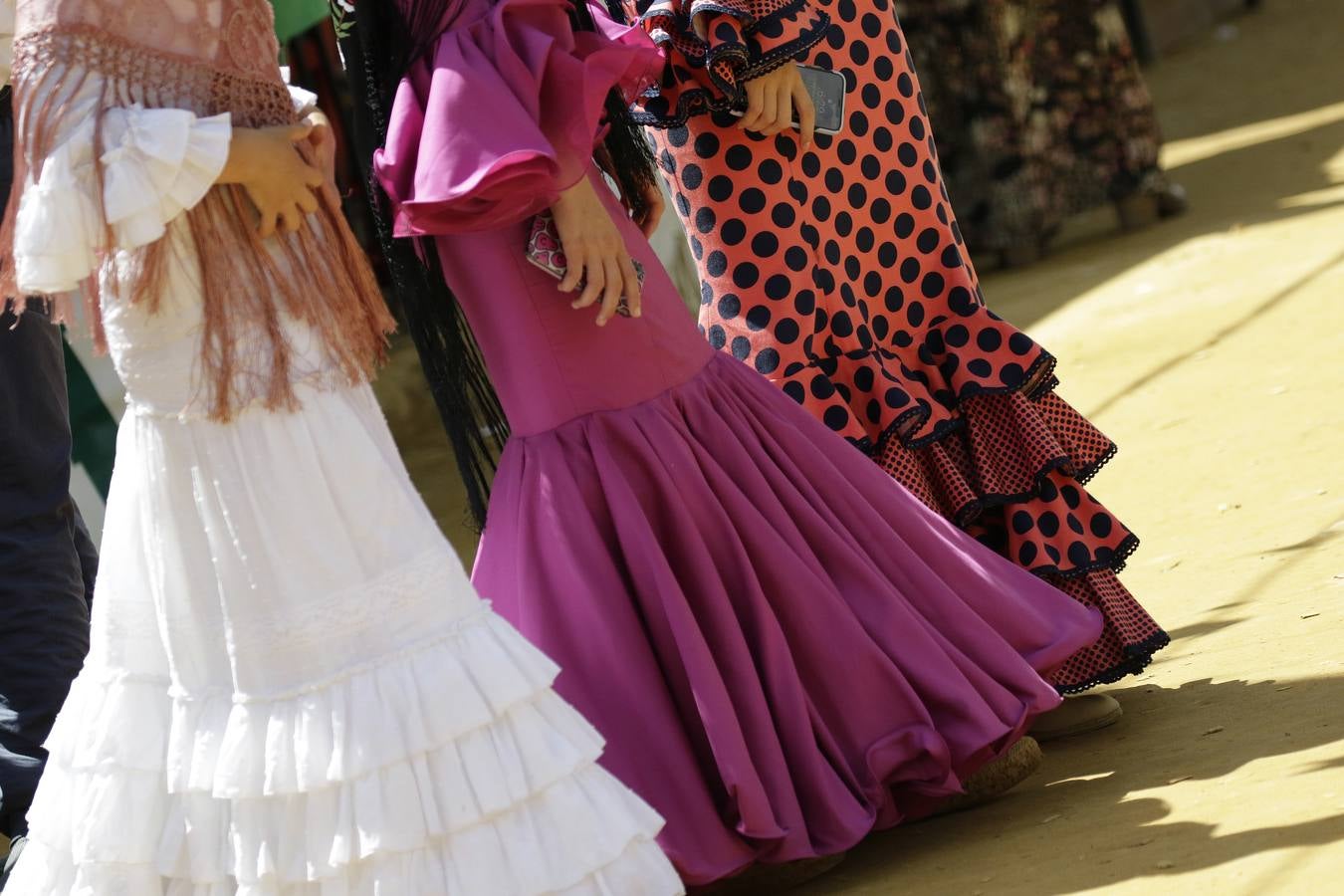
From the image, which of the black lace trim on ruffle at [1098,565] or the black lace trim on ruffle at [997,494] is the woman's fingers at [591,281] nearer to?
the black lace trim on ruffle at [997,494]

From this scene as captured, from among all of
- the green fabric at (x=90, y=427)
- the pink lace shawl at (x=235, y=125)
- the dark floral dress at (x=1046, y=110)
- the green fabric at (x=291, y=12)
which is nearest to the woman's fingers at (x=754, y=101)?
the green fabric at (x=291, y=12)

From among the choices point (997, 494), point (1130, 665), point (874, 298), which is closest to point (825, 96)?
point (874, 298)

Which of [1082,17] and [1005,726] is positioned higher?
[1082,17]

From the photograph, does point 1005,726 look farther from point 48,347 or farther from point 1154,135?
point 1154,135

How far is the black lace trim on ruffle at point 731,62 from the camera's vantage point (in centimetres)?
311

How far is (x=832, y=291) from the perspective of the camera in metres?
3.32

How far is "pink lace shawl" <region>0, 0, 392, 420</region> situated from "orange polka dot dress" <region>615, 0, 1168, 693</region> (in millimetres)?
889

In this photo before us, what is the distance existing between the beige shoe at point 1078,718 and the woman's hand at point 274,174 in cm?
170

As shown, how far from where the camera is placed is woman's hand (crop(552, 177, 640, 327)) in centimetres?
267

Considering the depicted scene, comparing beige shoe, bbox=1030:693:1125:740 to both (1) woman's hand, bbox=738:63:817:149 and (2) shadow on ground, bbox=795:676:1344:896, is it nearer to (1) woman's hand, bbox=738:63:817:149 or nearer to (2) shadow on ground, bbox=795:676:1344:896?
(2) shadow on ground, bbox=795:676:1344:896

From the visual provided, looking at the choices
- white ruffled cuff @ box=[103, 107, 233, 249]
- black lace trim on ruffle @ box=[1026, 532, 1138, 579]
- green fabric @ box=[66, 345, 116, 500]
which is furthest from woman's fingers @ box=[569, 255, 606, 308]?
green fabric @ box=[66, 345, 116, 500]

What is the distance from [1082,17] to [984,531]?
263 inches

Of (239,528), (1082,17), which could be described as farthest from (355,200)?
(239,528)

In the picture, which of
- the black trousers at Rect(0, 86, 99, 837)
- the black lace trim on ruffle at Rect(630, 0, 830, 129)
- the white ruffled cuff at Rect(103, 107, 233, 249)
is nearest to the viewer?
the white ruffled cuff at Rect(103, 107, 233, 249)
